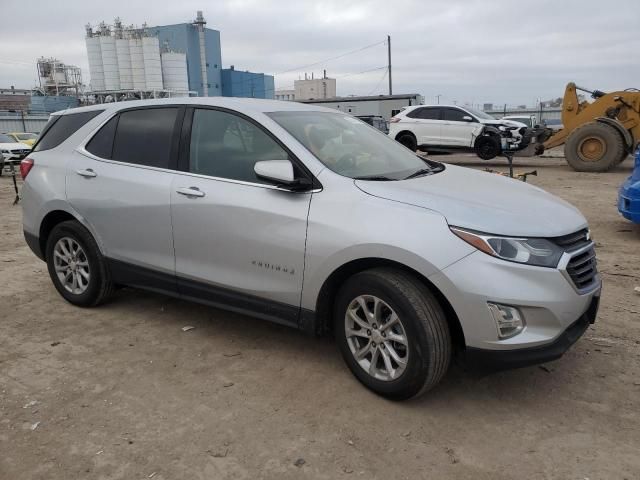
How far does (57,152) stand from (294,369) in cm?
284

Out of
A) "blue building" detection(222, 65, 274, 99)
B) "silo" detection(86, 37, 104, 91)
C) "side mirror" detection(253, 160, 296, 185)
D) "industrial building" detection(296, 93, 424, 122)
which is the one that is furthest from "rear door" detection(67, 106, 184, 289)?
"blue building" detection(222, 65, 274, 99)

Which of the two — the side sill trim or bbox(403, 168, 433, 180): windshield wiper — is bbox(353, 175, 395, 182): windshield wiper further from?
the side sill trim

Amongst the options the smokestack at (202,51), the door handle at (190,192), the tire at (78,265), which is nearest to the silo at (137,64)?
the smokestack at (202,51)

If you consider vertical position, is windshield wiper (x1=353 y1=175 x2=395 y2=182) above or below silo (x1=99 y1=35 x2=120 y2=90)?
below

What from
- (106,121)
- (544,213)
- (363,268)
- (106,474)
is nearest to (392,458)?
(363,268)

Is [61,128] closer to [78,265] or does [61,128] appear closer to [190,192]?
[78,265]

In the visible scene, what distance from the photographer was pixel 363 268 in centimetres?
310

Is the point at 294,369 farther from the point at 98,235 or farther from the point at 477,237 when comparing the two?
Answer: the point at 98,235

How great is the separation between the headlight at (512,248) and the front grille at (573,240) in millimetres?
129

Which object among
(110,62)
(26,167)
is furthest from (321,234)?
(110,62)

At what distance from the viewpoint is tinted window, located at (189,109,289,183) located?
3.51 m

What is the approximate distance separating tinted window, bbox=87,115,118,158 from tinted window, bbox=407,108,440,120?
13.9 m

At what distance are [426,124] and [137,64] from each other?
41.7 m

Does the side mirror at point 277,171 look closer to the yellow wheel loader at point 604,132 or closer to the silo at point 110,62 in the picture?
the yellow wheel loader at point 604,132
